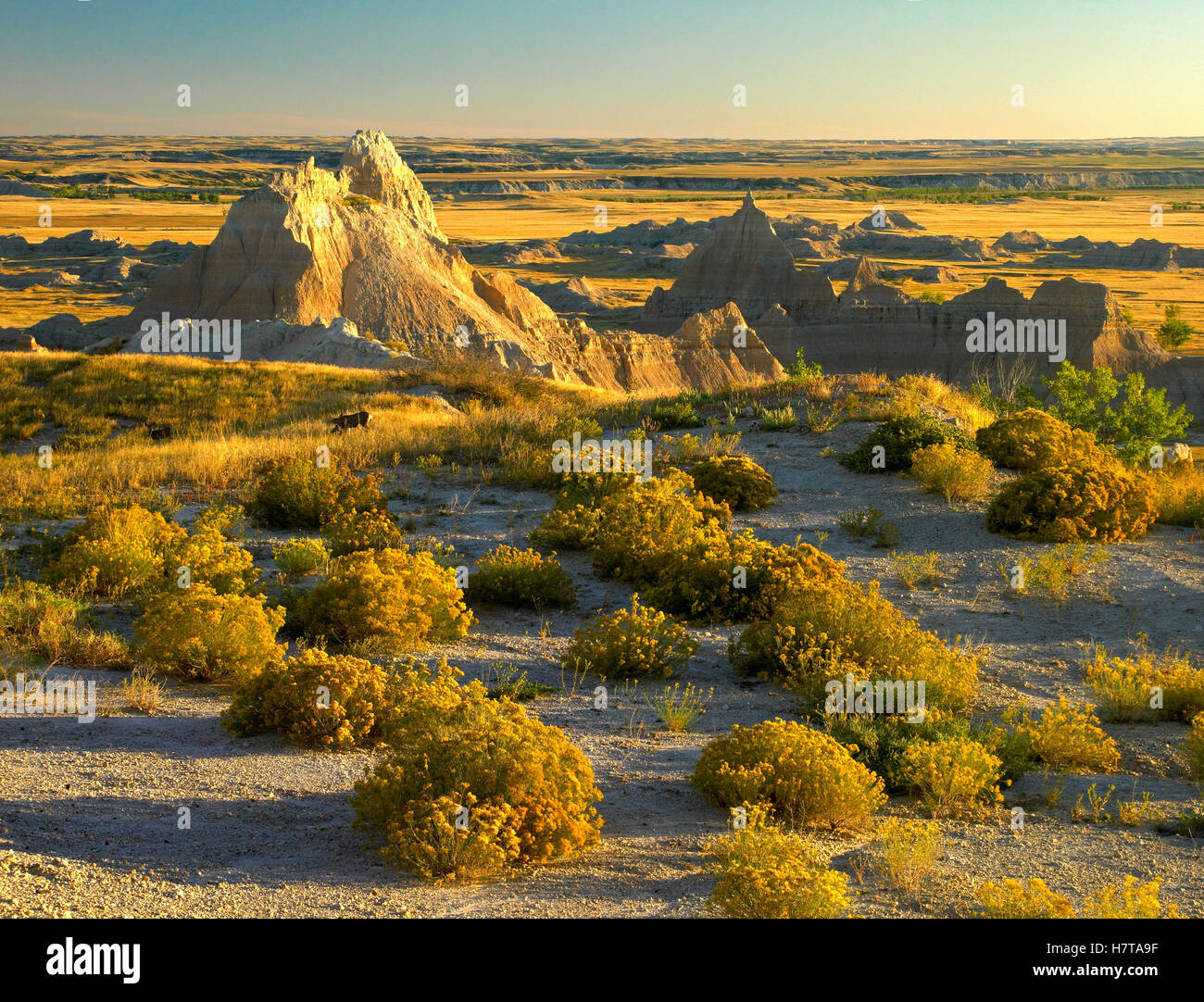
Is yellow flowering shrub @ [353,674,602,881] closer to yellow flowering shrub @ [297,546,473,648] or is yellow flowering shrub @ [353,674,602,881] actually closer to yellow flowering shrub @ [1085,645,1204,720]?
yellow flowering shrub @ [297,546,473,648]

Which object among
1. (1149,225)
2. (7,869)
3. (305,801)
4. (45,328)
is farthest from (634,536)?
(1149,225)

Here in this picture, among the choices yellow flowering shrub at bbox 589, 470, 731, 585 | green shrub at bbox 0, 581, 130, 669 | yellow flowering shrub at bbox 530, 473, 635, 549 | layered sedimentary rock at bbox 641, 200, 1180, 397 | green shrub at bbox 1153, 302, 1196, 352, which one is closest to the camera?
green shrub at bbox 0, 581, 130, 669

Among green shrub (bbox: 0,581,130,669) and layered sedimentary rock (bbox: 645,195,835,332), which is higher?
layered sedimentary rock (bbox: 645,195,835,332)

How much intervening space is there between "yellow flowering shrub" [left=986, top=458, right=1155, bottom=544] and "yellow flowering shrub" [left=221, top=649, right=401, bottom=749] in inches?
293

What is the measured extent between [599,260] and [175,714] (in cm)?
8886

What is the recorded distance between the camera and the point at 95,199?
13612cm

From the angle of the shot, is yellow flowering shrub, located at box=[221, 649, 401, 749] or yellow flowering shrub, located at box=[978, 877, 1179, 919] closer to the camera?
yellow flowering shrub, located at box=[978, 877, 1179, 919]

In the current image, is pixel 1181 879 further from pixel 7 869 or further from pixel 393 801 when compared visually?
pixel 7 869

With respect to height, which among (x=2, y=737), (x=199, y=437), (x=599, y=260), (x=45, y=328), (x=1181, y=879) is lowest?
(x=1181, y=879)

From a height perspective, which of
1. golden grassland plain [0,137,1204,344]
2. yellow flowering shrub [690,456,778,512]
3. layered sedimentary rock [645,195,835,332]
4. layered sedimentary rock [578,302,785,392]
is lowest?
yellow flowering shrub [690,456,778,512]

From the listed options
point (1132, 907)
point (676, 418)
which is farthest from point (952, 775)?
point (676, 418)

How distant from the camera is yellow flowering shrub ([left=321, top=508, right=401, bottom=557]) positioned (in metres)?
10.6

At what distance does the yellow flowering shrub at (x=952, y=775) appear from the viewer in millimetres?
6023

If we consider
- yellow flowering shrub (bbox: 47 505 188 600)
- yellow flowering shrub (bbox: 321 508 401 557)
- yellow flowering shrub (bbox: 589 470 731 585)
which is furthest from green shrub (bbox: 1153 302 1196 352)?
yellow flowering shrub (bbox: 47 505 188 600)
